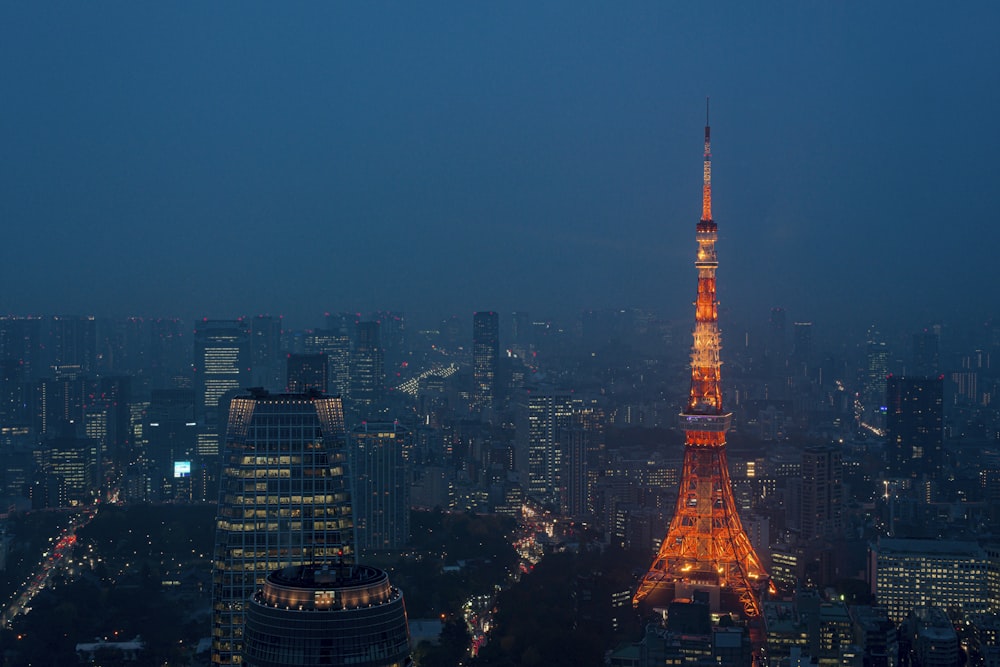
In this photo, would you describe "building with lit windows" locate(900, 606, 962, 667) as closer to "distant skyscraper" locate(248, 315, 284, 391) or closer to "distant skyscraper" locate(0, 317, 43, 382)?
"distant skyscraper" locate(248, 315, 284, 391)

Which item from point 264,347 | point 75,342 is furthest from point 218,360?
point 75,342

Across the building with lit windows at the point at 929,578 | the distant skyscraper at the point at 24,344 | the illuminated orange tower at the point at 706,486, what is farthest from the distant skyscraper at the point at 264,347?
the building with lit windows at the point at 929,578

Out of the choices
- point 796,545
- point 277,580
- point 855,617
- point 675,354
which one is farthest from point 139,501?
point 277,580

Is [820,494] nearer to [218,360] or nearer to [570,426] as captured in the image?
[570,426]

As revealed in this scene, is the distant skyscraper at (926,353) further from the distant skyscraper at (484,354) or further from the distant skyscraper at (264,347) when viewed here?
the distant skyscraper at (264,347)

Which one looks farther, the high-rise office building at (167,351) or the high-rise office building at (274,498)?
the high-rise office building at (167,351)
